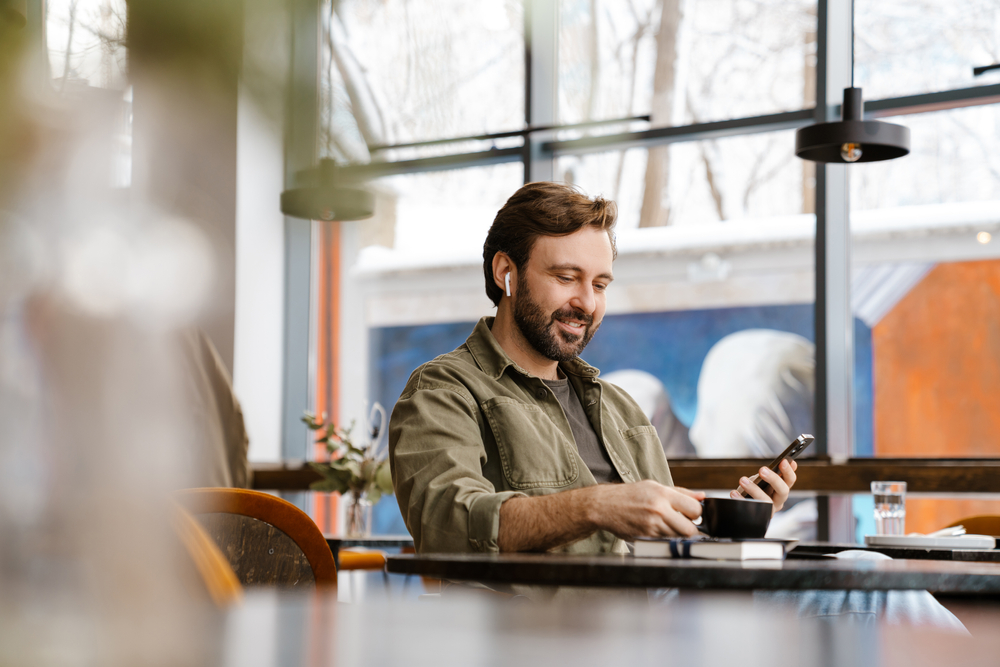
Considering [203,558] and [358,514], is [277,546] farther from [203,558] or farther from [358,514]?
[358,514]

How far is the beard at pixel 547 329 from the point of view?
1799mm

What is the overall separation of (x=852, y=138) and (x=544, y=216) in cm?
174

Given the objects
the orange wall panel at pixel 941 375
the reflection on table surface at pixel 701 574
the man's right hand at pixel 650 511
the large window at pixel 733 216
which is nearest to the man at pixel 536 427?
the man's right hand at pixel 650 511

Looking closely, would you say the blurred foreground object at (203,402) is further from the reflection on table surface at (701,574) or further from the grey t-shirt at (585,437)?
the grey t-shirt at (585,437)

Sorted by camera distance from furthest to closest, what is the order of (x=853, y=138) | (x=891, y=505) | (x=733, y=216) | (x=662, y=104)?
(x=662, y=104), (x=733, y=216), (x=853, y=138), (x=891, y=505)

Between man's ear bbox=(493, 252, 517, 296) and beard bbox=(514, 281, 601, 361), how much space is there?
38 millimetres

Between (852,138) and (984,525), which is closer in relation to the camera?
(984,525)

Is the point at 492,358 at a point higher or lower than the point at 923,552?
higher

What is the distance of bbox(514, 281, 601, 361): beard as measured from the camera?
70.8 inches

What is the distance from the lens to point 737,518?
1075 mm

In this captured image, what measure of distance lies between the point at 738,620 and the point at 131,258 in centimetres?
13

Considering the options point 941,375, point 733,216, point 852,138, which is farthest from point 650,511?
point 733,216

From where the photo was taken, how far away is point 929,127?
4.05 meters

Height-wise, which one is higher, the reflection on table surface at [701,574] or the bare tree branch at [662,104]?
the bare tree branch at [662,104]
